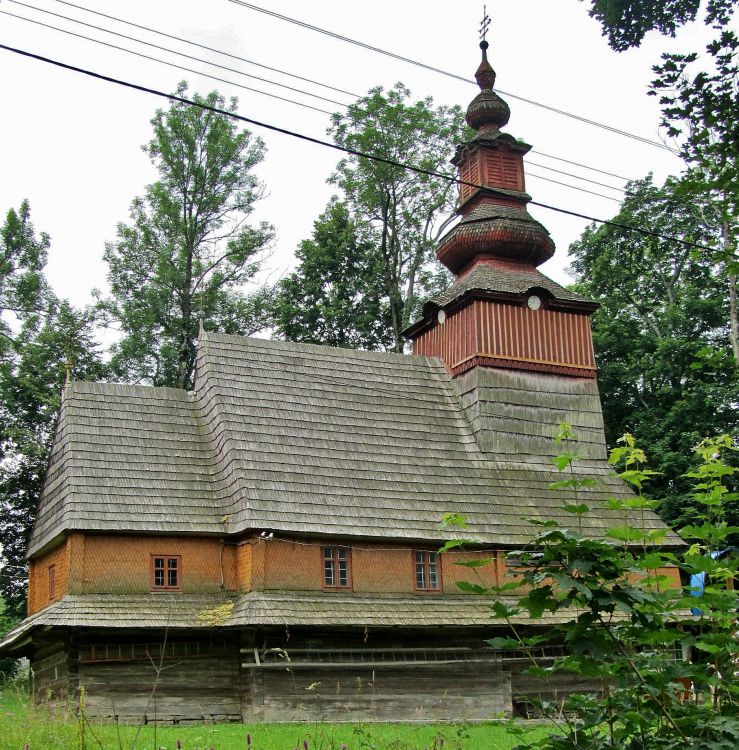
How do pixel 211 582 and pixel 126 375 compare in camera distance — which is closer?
pixel 211 582

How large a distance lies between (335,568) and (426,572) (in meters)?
2.17

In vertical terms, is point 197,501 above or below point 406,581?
above

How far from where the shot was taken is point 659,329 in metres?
38.7

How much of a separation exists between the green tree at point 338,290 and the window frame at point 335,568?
57.0 ft

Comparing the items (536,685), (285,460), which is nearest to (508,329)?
(285,460)

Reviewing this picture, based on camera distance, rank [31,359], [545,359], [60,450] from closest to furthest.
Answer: [60,450] → [545,359] → [31,359]

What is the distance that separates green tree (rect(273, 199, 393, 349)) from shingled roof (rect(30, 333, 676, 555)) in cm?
1252

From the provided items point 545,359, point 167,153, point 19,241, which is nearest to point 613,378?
point 545,359

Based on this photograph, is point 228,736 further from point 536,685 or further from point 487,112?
point 487,112

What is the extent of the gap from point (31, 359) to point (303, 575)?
594 inches

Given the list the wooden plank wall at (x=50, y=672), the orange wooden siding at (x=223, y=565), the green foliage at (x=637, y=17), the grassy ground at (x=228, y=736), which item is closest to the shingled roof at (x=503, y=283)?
the orange wooden siding at (x=223, y=565)

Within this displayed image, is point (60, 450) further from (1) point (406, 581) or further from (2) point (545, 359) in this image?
(2) point (545, 359)

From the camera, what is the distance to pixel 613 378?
37.4m

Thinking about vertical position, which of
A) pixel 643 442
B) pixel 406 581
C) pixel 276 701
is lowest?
pixel 276 701
